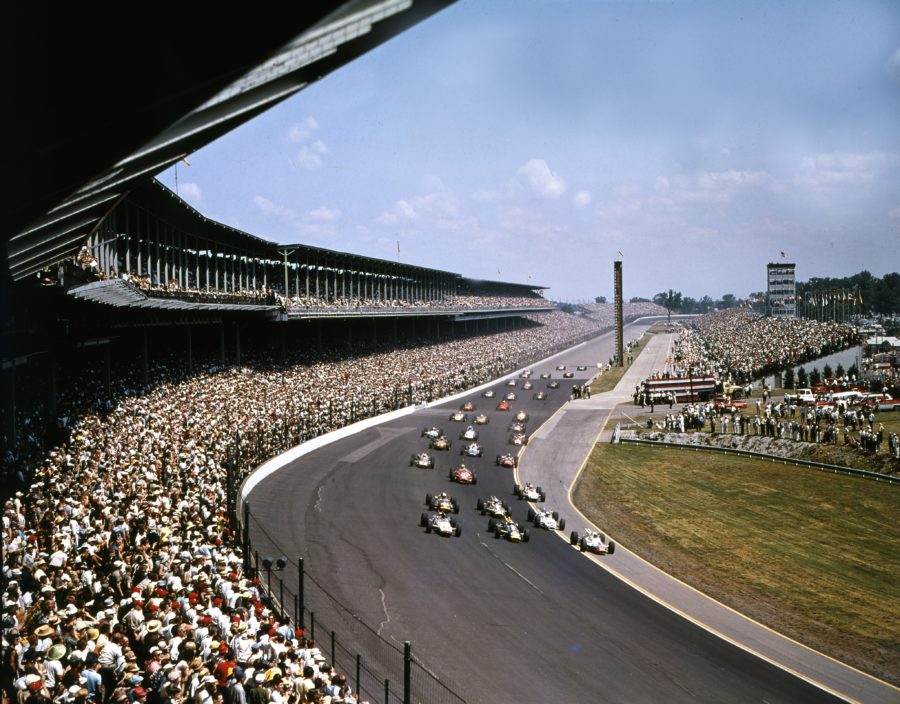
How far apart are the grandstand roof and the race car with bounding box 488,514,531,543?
22.7 metres

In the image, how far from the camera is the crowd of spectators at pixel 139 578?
12148 millimetres

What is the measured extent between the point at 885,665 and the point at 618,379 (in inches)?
2692

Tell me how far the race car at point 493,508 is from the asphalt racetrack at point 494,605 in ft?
1.67

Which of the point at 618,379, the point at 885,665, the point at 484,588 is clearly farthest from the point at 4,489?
the point at 618,379

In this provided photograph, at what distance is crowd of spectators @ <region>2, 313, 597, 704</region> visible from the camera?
39.9 feet

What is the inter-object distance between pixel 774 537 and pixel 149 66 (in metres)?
32.6

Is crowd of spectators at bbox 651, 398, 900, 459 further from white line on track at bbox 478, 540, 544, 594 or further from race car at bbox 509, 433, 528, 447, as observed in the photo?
white line on track at bbox 478, 540, 544, 594

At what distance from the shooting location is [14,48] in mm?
5891

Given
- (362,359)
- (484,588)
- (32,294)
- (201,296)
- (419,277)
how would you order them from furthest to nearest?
(419,277) → (362,359) → (201,296) → (32,294) → (484,588)

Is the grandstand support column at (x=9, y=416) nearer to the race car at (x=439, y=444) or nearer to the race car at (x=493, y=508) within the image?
the race car at (x=493, y=508)

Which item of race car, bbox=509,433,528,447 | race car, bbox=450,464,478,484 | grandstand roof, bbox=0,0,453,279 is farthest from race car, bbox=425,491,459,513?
grandstand roof, bbox=0,0,453,279

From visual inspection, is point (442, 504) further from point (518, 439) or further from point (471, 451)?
point (518, 439)

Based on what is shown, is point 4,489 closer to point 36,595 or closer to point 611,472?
point 36,595

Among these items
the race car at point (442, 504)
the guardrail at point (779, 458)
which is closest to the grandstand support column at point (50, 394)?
the race car at point (442, 504)
